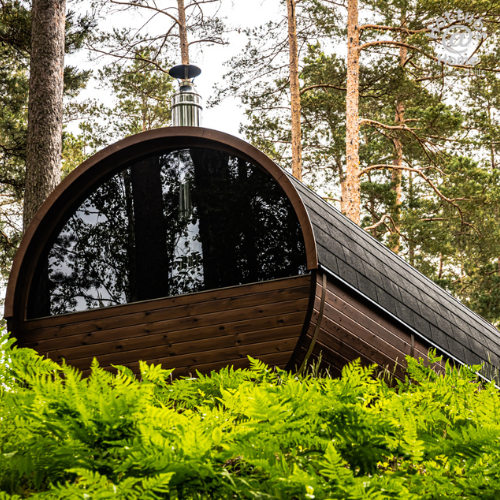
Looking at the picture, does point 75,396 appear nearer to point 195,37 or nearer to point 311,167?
point 195,37

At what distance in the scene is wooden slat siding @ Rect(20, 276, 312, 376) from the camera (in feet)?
16.4

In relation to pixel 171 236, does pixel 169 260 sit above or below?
below

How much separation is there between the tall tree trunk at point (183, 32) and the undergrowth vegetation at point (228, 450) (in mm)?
17349

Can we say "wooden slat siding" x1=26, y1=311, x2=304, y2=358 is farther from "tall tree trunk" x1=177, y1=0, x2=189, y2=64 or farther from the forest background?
"tall tree trunk" x1=177, y1=0, x2=189, y2=64

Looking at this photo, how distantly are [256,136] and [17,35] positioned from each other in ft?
30.6

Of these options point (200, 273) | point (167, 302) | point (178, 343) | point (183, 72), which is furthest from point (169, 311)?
point (183, 72)

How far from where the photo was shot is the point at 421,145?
1667 centimetres

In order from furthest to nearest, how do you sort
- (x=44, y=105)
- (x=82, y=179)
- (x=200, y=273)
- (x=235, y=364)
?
1. (x=44, y=105)
2. (x=82, y=179)
3. (x=200, y=273)
4. (x=235, y=364)

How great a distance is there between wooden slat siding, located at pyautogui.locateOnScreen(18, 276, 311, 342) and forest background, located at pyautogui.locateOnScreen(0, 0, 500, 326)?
9.26 meters

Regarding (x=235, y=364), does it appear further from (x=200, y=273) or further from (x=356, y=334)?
(x=356, y=334)

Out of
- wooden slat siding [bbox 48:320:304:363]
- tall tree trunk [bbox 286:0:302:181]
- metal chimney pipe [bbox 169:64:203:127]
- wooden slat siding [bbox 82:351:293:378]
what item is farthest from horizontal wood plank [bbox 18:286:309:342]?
tall tree trunk [bbox 286:0:302:181]

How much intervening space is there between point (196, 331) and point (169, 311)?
0.34 m

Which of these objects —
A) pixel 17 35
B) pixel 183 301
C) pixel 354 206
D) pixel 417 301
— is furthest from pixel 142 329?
pixel 354 206

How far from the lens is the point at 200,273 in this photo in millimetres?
5438
